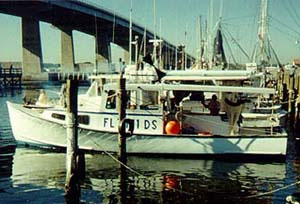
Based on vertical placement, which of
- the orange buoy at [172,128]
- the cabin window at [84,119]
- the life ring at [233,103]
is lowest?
the orange buoy at [172,128]

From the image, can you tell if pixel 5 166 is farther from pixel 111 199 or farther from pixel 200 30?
Result: pixel 200 30

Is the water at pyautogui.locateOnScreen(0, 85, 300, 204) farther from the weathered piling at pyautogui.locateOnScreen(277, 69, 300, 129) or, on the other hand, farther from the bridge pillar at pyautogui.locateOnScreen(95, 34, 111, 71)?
the bridge pillar at pyautogui.locateOnScreen(95, 34, 111, 71)

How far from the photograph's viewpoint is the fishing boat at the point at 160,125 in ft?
72.2

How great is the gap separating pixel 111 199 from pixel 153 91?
26.6ft

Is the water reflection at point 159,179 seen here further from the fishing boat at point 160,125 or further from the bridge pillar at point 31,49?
the bridge pillar at point 31,49

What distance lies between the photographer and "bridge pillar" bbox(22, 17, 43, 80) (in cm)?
9238

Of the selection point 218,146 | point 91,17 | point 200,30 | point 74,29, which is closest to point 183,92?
point 218,146

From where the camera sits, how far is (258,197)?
654 inches

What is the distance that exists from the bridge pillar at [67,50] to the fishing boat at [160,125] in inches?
3089

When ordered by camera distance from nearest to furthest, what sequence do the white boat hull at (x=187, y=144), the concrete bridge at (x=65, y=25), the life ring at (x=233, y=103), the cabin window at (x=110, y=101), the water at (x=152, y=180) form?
the water at (x=152, y=180) < the white boat hull at (x=187, y=144) < the cabin window at (x=110, y=101) < the life ring at (x=233, y=103) < the concrete bridge at (x=65, y=25)

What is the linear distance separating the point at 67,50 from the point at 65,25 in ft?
16.3

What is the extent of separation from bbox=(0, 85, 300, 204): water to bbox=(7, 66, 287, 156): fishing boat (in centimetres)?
57

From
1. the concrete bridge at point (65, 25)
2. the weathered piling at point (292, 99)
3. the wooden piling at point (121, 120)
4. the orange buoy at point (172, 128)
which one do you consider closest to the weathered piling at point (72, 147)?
the wooden piling at point (121, 120)

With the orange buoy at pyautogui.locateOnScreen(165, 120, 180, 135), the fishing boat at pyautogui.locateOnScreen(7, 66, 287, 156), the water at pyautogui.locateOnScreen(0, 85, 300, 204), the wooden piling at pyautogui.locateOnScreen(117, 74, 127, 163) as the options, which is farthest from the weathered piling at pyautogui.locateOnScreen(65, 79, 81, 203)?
the orange buoy at pyautogui.locateOnScreen(165, 120, 180, 135)
